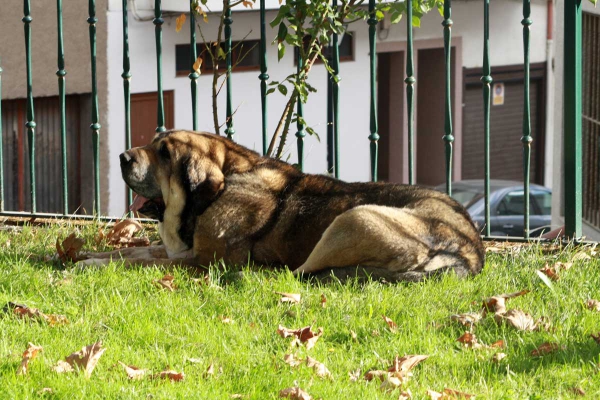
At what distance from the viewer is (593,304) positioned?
17.8 ft

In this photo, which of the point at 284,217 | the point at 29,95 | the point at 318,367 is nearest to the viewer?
the point at 318,367

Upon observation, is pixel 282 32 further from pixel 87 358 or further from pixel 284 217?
pixel 87 358

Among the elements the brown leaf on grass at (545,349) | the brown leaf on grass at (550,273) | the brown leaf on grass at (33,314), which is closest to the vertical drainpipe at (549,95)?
the brown leaf on grass at (550,273)

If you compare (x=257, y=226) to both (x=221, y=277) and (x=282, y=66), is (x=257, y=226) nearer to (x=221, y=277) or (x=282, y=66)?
(x=221, y=277)

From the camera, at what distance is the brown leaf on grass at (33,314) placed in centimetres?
507

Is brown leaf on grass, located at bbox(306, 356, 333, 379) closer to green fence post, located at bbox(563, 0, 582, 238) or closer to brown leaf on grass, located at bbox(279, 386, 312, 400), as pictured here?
brown leaf on grass, located at bbox(279, 386, 312, 400)

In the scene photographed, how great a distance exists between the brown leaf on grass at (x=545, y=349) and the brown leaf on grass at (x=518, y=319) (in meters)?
0.23

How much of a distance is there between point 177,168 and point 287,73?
15.6 metres

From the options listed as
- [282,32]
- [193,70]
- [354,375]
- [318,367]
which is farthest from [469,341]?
[193,70]

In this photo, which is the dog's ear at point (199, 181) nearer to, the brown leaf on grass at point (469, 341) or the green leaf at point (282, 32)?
the green leaf at point (282, 32)

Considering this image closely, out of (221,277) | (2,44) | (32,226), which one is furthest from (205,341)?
(2,44)

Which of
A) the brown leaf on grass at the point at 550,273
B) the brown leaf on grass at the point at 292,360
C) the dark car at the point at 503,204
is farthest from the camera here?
the dark car at the point at 503,204

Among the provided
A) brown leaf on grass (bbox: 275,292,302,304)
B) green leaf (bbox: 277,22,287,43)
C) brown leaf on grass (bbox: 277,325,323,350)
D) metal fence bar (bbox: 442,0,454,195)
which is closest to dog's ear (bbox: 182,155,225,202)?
brown leaf on grass (bbox: 275,292,302,304)

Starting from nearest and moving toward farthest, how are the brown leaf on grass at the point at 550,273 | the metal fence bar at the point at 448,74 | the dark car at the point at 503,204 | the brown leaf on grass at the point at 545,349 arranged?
the brown leaf on grass at the point at 545,349, the brown leaf on grass at the point at 550,273, the metal fence bar at the point at 448,74, the dark car at the point at 503,204
